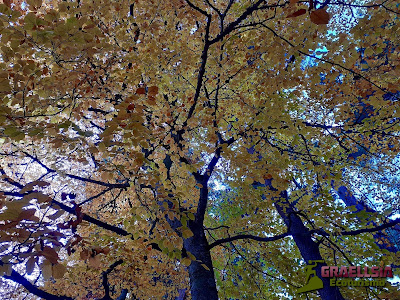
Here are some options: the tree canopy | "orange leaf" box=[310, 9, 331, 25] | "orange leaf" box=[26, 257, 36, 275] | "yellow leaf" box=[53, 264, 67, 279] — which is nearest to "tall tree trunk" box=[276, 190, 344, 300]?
the tree canopy

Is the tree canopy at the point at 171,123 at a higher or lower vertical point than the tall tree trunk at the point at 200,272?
higher

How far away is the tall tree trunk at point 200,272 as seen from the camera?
13.3 feet

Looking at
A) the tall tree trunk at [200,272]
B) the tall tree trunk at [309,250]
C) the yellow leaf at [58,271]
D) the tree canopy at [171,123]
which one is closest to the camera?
the yellow leaf at [58,271]

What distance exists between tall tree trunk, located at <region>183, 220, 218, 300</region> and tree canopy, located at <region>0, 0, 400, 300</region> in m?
0.02

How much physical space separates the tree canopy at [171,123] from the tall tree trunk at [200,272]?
24 millimetres

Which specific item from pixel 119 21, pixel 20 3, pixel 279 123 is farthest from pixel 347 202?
pixel 20 3

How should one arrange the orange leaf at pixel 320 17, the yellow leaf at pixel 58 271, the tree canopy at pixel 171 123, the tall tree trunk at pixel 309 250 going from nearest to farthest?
the orange leaf at pixel 320 17
the yellow leaf at pixel 58 271
the tree canopy at pixel 171 123
the tall tree trunk at pixel 309 250

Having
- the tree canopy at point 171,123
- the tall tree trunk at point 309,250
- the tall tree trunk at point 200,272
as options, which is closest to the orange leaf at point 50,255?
the tree canopy at point 171,123

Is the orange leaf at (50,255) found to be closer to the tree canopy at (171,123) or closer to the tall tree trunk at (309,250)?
the tree canopy at (171,123)

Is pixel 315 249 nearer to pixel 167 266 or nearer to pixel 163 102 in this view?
pixel 167 266

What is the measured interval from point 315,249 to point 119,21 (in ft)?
25.6

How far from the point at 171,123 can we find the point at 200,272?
3123 millimetres

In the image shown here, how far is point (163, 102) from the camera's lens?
5.83m

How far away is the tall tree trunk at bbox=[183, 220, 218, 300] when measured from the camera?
405cm
